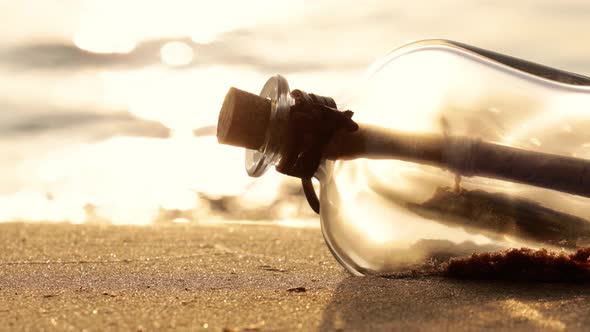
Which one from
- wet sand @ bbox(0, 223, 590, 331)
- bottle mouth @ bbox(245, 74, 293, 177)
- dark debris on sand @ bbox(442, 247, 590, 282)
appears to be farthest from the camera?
bottle mouth @ bbox(245, 74, 293, 177)

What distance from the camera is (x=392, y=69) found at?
66.4 inches

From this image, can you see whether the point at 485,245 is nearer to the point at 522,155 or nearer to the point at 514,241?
the point at 514,241

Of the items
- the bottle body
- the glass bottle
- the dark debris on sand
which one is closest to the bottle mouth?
the glass bottle

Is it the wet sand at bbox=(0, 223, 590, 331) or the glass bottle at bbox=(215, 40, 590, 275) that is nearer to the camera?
the wet sand at bbox=(0, 223, 590, 331)

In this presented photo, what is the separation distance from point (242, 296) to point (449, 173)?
0.47 m

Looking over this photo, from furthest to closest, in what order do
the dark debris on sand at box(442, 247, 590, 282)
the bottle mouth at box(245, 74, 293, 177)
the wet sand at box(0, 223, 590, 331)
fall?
the bottle mouth at box(245, 74, 293, 177) → the dark debris on sand at box(442, 247, 590, 282) → the wet sand at box(0, 223, 590, 331)

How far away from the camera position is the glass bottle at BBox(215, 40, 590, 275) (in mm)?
1531

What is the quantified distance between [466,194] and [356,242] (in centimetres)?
26

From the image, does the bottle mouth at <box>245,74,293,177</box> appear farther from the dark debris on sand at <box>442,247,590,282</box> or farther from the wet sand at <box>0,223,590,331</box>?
the dark debris on sand at <box>442,247,590,282</box>

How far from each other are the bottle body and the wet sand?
9cm

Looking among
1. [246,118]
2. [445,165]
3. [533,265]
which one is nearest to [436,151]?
[445,165]

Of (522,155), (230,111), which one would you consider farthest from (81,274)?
(522,155)

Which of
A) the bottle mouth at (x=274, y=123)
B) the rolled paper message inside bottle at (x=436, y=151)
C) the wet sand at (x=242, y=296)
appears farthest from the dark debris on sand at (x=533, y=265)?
the bottle mouth at (x=274, y=123)

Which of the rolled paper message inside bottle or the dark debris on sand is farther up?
the rolled paper message inside bottle
